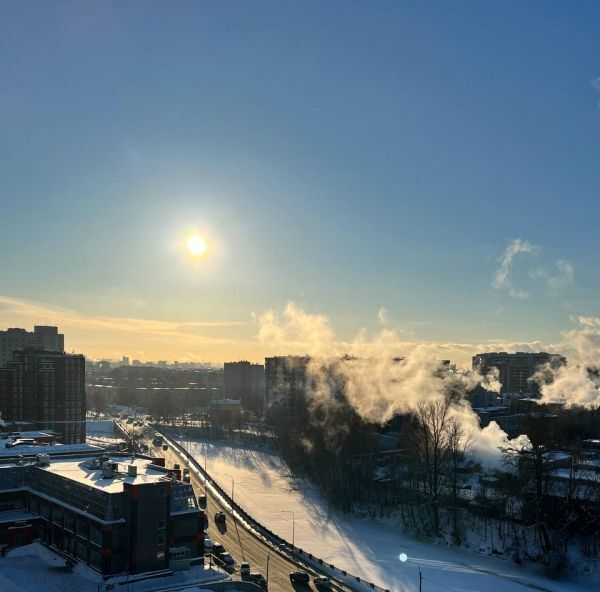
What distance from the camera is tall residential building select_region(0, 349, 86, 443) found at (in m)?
93.1

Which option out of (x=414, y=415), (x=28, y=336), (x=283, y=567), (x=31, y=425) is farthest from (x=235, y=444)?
(x=28, y=336)

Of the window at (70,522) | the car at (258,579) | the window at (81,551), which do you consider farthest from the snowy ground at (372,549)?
the window at (70,522)

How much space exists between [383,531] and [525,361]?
13683 cm

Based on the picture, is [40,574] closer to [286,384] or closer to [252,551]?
[252,551]

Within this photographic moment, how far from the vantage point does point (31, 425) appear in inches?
3391

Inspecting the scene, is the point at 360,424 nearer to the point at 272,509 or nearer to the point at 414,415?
the point at 414,415

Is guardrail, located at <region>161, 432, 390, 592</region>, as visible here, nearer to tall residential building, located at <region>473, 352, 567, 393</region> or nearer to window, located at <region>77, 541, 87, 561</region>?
window, located at <region>77, 541, 87, 561</region>

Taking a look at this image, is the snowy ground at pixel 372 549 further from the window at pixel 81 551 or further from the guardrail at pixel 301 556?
the window at pixel 81 551

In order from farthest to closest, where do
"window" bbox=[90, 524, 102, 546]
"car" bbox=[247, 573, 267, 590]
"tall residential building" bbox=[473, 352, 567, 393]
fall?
"tall residential building" bbox=[473, 352, 567, 393] → "car" bbox=[247, 573, 267, 590] → "window" bbox=[90, 524, 102, 546]

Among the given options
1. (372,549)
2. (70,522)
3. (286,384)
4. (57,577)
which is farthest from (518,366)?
(57,577)

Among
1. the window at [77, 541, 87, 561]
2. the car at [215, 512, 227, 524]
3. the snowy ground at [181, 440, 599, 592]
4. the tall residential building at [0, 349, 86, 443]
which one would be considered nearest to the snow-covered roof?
the window at [77, 541, 87, 561]

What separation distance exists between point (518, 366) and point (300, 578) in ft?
505

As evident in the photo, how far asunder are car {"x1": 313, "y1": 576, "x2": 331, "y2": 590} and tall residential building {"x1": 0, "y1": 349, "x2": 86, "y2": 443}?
66456 millimetres

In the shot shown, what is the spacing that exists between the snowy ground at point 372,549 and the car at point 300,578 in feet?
17.1
